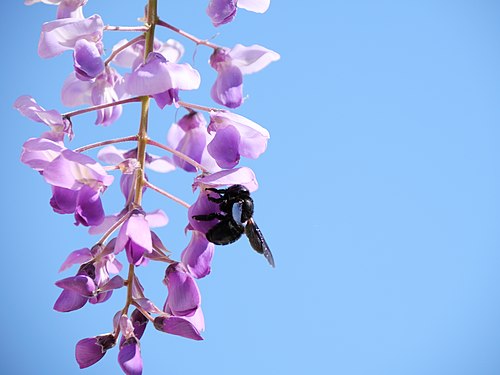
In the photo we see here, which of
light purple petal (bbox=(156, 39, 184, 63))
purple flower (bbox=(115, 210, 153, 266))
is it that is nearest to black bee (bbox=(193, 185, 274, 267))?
purple flower (bbox=(115, 210, 153, 266))

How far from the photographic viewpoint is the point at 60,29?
1275 mm

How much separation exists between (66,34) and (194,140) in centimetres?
31

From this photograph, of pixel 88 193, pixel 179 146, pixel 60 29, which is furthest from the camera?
pixel 179 146

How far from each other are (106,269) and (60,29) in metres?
0.42

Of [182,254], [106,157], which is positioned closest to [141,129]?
[182,254]

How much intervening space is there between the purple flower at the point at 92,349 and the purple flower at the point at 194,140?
377mm

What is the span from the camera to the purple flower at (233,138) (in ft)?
4.09

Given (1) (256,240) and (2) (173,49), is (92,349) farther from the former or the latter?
(2) (173,49)

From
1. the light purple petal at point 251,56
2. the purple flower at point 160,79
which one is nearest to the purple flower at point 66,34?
the purple flower at point 160,79

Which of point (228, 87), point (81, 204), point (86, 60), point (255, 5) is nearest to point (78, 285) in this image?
point (81, 204)

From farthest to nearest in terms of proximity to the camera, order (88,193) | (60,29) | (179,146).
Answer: (179,146) < (60,29) < (88,193)

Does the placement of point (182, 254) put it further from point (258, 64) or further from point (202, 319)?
point (258, 64)

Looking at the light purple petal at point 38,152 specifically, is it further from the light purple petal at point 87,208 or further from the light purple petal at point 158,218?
the light purple petal at point 158,218

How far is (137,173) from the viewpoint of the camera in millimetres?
1225
